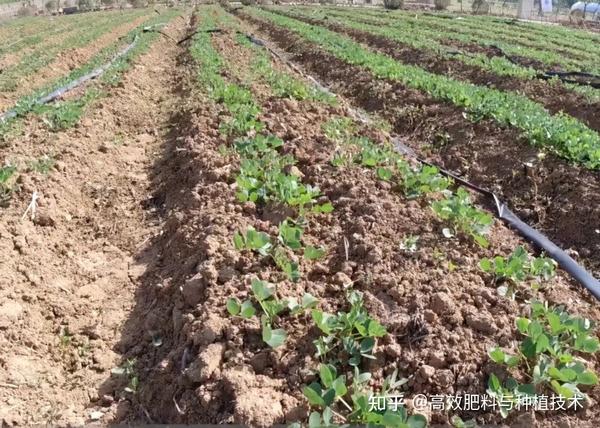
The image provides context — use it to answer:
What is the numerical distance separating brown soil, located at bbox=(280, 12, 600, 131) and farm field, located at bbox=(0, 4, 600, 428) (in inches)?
92.1

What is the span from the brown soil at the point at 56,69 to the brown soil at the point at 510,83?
9778mm

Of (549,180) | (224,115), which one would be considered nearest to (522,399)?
(549,180)

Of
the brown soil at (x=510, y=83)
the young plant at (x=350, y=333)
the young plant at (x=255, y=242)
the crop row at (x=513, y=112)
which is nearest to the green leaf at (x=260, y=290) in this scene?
the young plant at (x=350, y=333)

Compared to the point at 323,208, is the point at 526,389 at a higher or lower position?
lower

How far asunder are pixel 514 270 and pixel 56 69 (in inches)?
570

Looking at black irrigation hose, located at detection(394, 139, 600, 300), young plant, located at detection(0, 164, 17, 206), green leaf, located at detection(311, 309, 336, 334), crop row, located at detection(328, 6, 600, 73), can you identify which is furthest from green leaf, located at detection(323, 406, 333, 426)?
crop row, located at detection(328, 6, 600, 73)

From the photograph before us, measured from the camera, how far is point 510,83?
1169 centimetres

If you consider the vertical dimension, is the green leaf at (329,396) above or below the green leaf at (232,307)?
below

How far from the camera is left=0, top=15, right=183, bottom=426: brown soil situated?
360 cm

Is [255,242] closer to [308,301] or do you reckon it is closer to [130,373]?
[308,301]

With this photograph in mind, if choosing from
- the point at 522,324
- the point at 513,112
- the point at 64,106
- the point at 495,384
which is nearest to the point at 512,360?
the point at 495,384

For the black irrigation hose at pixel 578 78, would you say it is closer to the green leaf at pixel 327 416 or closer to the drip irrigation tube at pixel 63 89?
the drip irrigation tube at pixel 63 89

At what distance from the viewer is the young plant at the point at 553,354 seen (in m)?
2.96

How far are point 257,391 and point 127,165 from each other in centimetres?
508
